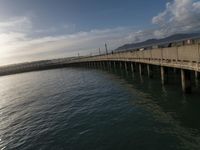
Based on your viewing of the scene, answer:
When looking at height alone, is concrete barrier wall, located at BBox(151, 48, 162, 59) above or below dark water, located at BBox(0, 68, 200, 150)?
above

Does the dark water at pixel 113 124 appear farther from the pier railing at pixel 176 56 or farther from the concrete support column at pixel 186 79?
the pier railing at pixel 176 56

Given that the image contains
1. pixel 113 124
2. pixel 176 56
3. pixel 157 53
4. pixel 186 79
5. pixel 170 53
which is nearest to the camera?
pixel 113 124

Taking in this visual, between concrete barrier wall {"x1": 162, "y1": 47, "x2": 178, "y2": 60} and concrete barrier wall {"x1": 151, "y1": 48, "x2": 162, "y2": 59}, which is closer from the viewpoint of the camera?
concrete barrier wall {"x1": 162, "y1": 47, "x2": 178, "y2": 60}

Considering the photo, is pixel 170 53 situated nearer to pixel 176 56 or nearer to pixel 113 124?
pixel 176 56

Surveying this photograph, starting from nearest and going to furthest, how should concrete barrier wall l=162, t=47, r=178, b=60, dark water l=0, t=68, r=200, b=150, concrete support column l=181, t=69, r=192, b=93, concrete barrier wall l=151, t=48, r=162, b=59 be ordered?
dark water l=0, t=68, r=200, b=150 < concrete support column l=181, t=69, r=192, b=93 < concrete barrier wall l=162, t=47, r=178, b=60 < concrete barrier wall l=151, t=48, r=162, b=59

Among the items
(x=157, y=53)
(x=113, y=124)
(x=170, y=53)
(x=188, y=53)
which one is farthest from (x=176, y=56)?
(x=113, y=124)

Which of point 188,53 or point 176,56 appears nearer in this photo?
point 188,53

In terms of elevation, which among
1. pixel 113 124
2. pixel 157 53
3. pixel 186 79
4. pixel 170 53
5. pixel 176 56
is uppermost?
pixel 157 53

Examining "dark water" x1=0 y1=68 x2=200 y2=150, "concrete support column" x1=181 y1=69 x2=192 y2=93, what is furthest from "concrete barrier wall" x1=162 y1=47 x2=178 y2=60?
"dark water" x1=0 y1=68 x2=200 y2=150

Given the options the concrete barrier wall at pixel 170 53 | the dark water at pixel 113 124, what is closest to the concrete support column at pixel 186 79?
the dark water at pixel 113 124

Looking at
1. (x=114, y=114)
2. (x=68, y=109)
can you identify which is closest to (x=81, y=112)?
(x=68, y=109)

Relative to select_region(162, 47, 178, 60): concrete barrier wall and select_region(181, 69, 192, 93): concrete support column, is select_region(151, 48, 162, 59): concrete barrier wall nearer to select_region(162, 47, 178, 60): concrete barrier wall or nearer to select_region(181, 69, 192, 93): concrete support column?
select_region(162, 47, 178, 60): concrete barrier wall

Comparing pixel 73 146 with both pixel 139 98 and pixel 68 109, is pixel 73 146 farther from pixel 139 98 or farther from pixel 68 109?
pixel 139 98

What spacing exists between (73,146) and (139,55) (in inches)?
1014
